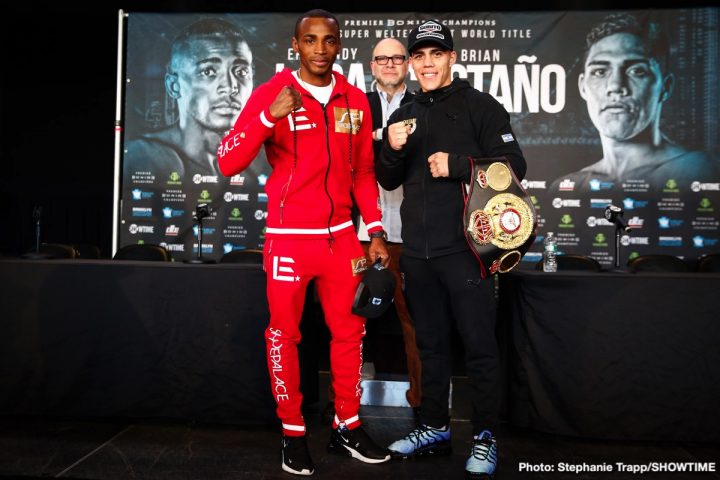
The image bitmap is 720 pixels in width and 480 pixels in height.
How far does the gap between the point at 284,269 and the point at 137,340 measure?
35.1 inches

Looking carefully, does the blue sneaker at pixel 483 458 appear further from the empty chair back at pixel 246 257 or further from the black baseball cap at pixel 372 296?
the empty chair back at pixel 246 257

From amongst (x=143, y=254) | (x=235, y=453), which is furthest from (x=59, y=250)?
(x=235, y=453)

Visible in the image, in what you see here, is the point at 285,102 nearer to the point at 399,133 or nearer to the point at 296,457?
the point at 399,133

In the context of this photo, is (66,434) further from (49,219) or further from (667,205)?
(667,205)

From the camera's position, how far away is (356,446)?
2287 mm

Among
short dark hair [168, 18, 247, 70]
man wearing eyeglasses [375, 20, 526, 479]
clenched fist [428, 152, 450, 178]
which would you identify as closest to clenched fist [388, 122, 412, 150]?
man wearing eyeglasses [375, 20, 526, 479]

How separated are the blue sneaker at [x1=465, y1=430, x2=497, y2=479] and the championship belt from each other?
24.2 inches

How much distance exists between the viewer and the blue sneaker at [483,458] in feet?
6.77

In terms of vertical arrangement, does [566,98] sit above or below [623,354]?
above

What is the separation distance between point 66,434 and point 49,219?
13.6 feet

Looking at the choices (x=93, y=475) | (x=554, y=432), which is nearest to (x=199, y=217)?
(x=93, y=475)

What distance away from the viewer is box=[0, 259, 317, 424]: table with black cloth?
2.58m

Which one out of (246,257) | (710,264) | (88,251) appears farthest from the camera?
(88,251)

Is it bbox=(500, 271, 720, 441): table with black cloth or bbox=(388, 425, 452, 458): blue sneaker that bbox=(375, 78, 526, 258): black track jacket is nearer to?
bbox=(500, 271, 720, 441): table with black cloth
